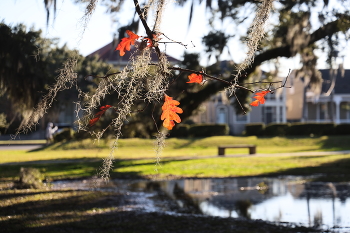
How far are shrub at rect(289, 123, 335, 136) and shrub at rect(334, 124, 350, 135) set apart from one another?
10.8 inches

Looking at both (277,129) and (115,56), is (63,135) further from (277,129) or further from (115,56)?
(277,129)

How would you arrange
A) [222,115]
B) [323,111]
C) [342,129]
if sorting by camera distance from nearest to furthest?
1. [342,129]
2. [222,115]
3. [323,111]

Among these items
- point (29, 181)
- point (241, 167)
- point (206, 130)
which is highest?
point (206, 130)

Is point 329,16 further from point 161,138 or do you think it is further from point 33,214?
point 161,138

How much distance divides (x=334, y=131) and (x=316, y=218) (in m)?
28.1

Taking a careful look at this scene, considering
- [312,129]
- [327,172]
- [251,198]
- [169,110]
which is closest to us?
[169,110]

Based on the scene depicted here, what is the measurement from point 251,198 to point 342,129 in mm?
26297

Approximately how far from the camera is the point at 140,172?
48.8 ft

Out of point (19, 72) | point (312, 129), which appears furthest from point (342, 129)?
point (19, 72)

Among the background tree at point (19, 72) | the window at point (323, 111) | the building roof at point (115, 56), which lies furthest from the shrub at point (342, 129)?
the background tree at point (19, 72)

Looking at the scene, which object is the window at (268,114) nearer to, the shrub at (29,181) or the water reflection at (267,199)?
the water reflection at (267,199)

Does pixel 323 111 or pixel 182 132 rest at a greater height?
pixel 323 111

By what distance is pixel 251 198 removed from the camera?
32.3 feet

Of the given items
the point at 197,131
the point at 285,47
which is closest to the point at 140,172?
the point at 285,47
